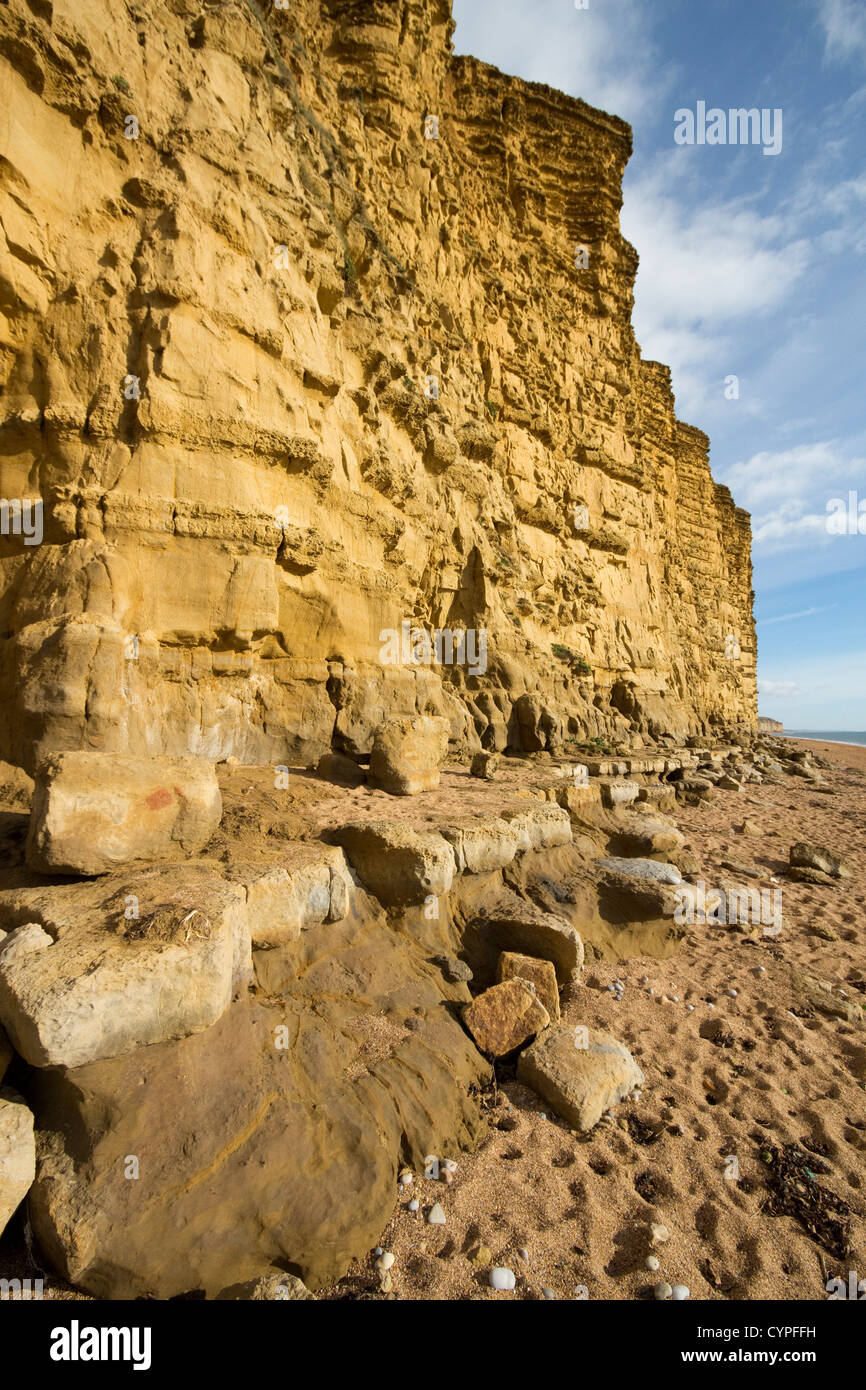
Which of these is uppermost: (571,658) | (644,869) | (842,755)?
(571,658)

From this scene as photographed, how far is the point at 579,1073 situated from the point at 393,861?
169 cm

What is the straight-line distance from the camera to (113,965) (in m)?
2.28

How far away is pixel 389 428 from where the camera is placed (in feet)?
31.1

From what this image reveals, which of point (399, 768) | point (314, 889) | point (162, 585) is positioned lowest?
point (314, 889)

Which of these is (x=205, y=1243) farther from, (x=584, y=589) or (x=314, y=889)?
(x=584, y=589)

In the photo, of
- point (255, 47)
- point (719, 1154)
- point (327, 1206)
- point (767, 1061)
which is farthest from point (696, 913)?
point (255, 47)

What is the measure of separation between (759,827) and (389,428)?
933cm

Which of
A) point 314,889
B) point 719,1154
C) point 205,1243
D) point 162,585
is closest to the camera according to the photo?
point 205,1243

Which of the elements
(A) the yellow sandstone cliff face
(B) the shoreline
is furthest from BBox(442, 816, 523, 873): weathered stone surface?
(B) the shoreline

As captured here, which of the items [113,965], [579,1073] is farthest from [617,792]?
[113,965]

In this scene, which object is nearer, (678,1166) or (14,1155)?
(14,1155)

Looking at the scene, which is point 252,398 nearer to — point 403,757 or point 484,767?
point 403,757

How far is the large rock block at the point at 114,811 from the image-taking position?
2961mm

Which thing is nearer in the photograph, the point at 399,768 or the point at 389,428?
the point at 399,768
